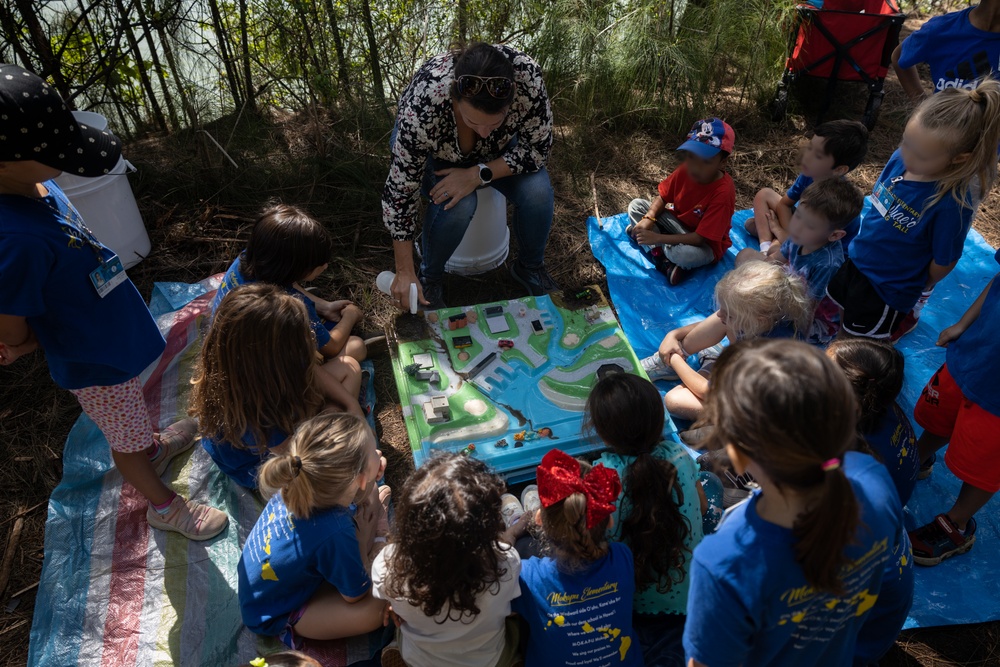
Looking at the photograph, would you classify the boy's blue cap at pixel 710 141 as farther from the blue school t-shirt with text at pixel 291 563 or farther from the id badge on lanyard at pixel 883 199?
→ the blue school t-shirt with text at pixel 291 563

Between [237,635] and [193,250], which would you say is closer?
[237,635]

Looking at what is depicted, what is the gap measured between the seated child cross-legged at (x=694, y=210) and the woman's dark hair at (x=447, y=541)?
6.76 ft

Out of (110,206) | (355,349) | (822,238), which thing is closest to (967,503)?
(822,238)

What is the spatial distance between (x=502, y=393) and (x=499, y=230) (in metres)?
0.92

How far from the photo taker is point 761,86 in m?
4.37

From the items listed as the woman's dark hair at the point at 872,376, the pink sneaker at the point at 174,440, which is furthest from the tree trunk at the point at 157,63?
the woman's dark hair at the point at 872,376

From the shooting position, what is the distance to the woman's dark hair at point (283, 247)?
2.36 m

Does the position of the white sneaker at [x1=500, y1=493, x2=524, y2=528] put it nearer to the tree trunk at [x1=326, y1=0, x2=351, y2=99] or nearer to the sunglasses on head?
the sunglasses on head

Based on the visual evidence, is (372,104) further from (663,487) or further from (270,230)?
(663,487)

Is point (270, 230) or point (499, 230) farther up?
point (270, 230)

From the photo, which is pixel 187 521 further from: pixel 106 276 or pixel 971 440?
pixel 971 440

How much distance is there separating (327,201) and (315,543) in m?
2.28

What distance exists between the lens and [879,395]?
1928mm

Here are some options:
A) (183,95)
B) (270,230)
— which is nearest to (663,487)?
(270,230)
